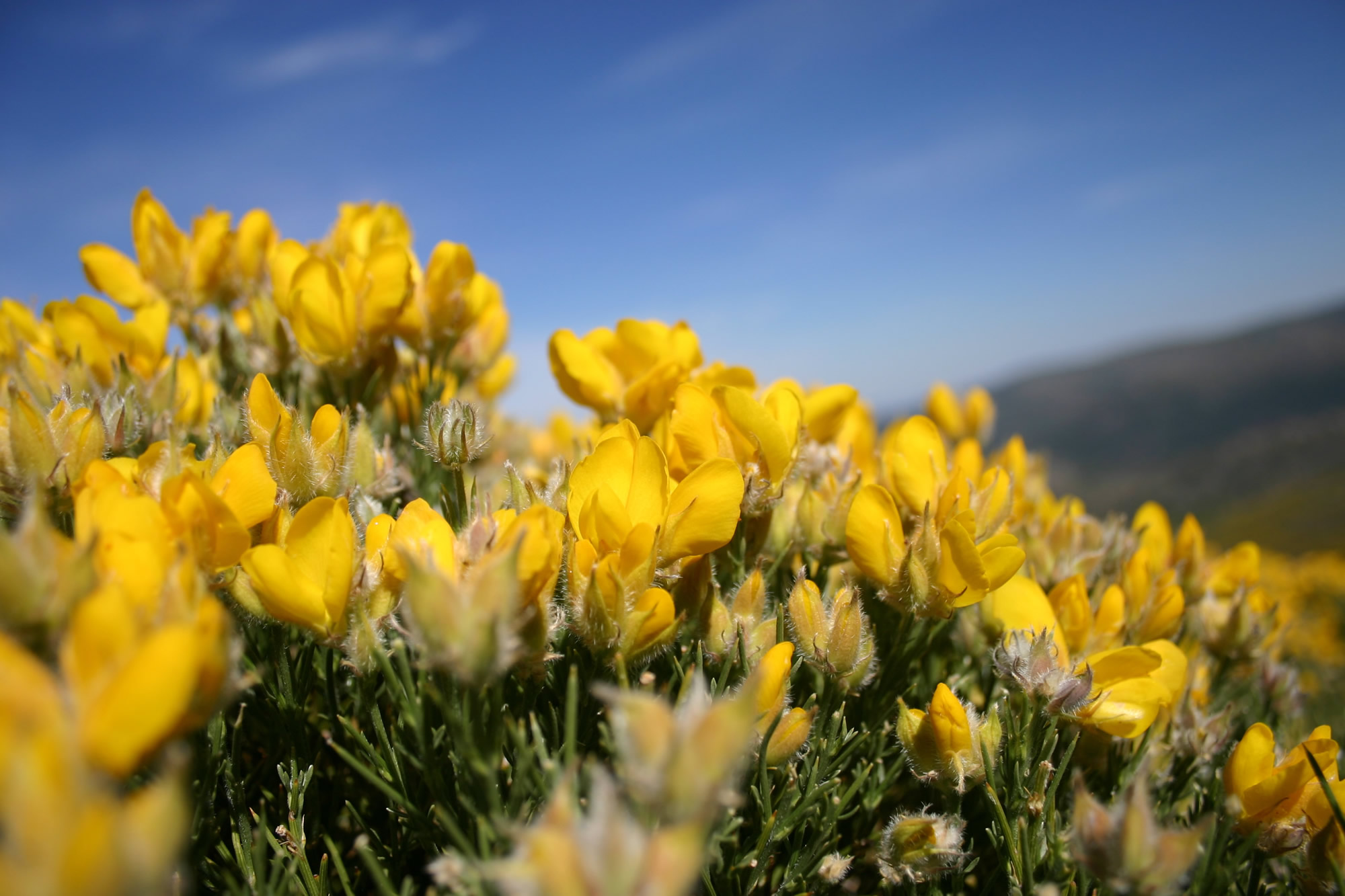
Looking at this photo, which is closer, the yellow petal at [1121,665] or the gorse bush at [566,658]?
the gorse bush at [566,658]

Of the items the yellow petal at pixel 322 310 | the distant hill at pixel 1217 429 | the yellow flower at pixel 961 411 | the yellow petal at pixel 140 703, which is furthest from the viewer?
the distant hill at pixel 1217 429

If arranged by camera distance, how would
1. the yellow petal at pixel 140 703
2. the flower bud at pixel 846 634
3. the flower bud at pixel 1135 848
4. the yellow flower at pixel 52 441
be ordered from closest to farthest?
the yellow petal at pixel 140 703 < the flower bud at pixel 1135 848 < the yellow flower at pixel 52 441 < the flower bud at pixel 846 634

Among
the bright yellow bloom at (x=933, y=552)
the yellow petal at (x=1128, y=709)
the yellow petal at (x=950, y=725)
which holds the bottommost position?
the yellow petal at (x=1128, y=709)

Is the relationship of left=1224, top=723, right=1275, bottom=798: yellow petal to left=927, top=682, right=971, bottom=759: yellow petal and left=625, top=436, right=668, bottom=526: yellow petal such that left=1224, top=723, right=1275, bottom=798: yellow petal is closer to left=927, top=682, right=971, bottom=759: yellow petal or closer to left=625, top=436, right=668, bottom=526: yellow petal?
left=927, top=682, right=971, bottom=759: yellow petal

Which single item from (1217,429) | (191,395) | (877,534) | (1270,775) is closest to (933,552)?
(877,534)

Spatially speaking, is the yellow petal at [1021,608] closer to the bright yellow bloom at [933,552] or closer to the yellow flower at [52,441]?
the bright yellow bloom at [933,552]

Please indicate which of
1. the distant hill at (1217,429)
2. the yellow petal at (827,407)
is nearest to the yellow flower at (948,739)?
the yellow petal at (827,407)

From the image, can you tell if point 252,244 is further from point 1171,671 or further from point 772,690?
point 1171,671

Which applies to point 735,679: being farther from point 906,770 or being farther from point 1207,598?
point 1207,598

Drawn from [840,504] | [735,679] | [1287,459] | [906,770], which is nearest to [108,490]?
[735,679]
